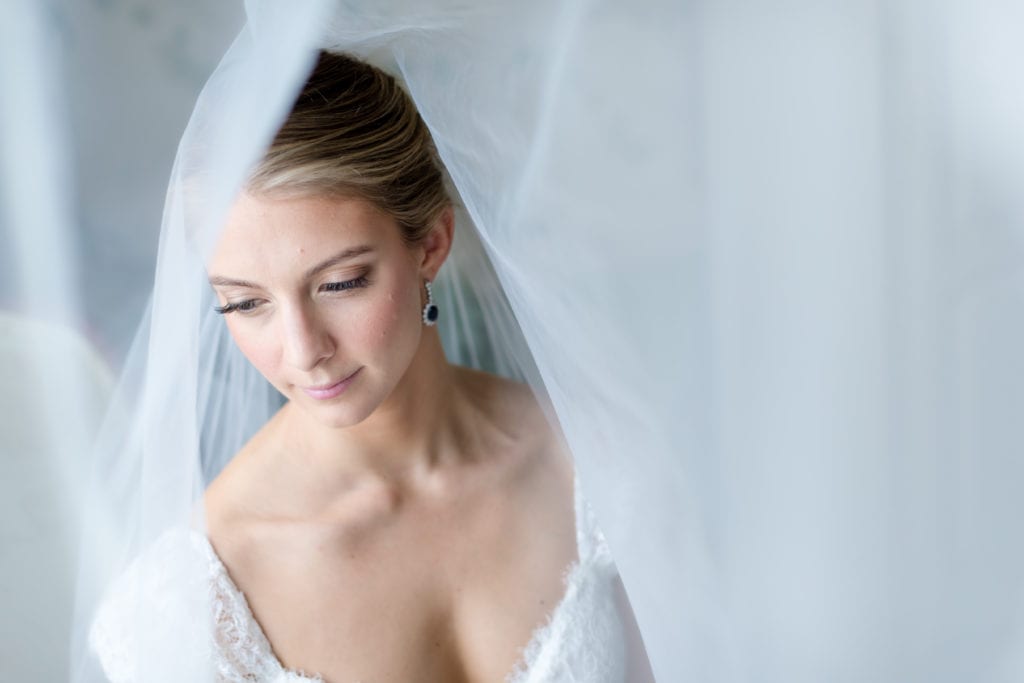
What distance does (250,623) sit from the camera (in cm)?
115

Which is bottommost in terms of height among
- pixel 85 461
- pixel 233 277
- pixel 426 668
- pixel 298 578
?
pixel 426 668

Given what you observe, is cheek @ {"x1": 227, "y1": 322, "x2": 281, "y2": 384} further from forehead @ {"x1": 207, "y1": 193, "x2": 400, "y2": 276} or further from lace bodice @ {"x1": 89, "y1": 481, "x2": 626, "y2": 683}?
lace bodice @ {"x1": 89, "y1": 481, "x2": 626, "y2": 683}

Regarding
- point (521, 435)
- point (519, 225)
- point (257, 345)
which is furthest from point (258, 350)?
point (521, 435)

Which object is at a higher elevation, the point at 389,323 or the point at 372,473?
the point at 389,323

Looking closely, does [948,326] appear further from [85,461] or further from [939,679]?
[85,461]

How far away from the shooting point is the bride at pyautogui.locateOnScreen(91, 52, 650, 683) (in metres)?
1.00

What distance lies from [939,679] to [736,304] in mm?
362

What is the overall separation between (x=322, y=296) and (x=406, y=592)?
1.34 feet

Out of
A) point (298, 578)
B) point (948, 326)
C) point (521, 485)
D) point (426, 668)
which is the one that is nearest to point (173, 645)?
point (298, 578)

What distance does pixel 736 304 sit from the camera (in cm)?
78

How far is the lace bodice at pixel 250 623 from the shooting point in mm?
1054

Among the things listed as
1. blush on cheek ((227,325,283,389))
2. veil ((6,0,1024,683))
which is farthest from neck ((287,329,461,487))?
veil ((6,0,1024,683))

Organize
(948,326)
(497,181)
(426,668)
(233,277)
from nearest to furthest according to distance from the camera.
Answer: (948,326) → (497,181) → (233,277) → (426,668)

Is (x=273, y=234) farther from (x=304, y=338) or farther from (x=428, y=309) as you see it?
(x=428, y=309)
